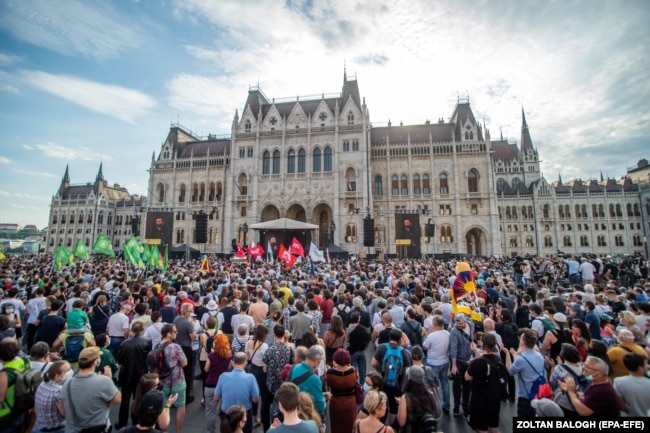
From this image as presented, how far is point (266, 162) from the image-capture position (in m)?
44.3

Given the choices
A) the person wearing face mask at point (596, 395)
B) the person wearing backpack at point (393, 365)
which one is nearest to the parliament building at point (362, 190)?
the person wearing backpack at point (393, 365)

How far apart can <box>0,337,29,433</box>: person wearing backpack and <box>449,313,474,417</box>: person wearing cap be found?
21.5ft

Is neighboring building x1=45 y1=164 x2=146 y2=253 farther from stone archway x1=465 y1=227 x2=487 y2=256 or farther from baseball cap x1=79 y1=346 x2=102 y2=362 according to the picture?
baseball cap x1=79 y1=346 x2=102 y2=362

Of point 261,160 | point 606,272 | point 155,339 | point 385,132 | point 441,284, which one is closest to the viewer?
point 155,339

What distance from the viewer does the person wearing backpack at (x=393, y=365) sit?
5.03m

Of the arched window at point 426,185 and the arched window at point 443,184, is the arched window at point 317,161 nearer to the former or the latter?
the arched window at point 426,185

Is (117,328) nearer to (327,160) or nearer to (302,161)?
(327,160)

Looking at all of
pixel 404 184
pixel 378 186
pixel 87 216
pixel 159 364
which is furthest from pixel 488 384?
pixel 87 216

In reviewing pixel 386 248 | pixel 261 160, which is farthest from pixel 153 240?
pixel 386 248

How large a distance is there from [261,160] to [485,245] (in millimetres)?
31783

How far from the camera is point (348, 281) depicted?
12453 mm

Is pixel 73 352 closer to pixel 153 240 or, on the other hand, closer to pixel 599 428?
pixel 599 428

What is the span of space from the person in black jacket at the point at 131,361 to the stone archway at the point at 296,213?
38104 millimetres

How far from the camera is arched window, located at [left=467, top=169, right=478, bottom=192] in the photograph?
42.2 meters
